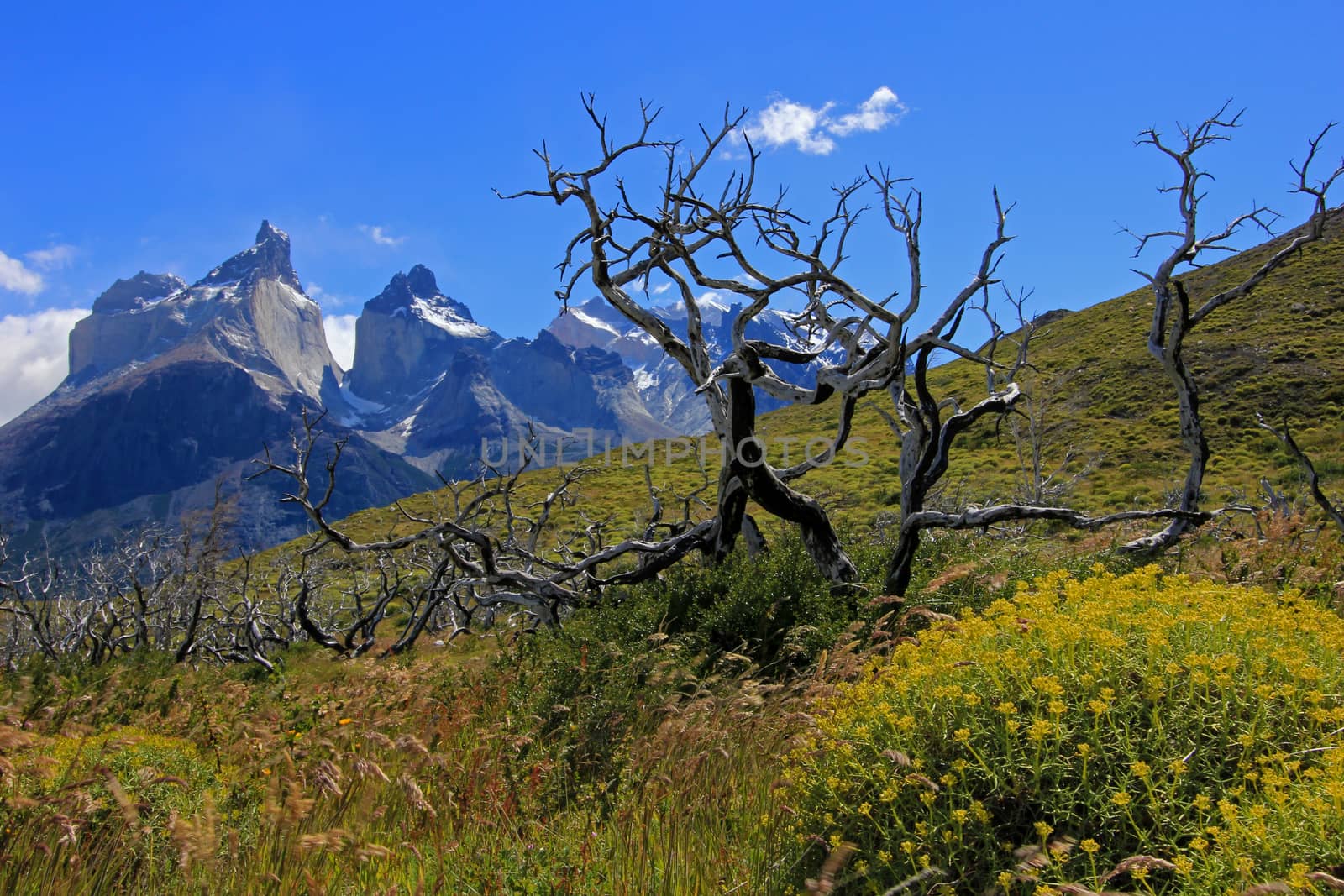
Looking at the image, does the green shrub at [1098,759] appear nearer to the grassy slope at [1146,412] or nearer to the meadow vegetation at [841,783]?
→ the meadow vegetation at [841,783]

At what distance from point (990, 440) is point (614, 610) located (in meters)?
39.9

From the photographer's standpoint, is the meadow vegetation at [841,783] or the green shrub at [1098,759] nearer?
the green shrub at [1098,759]

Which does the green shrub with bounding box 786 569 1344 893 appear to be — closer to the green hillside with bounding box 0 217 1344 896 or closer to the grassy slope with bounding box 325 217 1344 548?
the green hillside with bounding box 0 217 1344 896

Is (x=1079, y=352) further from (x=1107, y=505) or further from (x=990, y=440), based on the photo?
(x=1107, y=505)

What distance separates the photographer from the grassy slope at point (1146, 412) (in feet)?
→ 102

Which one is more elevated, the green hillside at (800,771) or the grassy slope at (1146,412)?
the grassy slope at (1146,412)

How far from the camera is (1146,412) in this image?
41375 millimetres

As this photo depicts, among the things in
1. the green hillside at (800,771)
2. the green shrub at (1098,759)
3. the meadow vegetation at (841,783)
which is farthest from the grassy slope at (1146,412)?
A: the green shrub at (1098,759)

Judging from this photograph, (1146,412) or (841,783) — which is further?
(1146,412)

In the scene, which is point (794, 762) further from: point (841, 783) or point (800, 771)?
point (841, 783)

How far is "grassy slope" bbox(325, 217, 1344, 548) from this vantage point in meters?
31.1

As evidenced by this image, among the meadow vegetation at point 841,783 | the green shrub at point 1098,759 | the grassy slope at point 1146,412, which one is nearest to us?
the green shrub at point 1098,759

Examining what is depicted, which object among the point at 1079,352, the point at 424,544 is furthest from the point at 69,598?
the point at 1079,352

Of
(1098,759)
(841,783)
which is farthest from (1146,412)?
(841,783)
